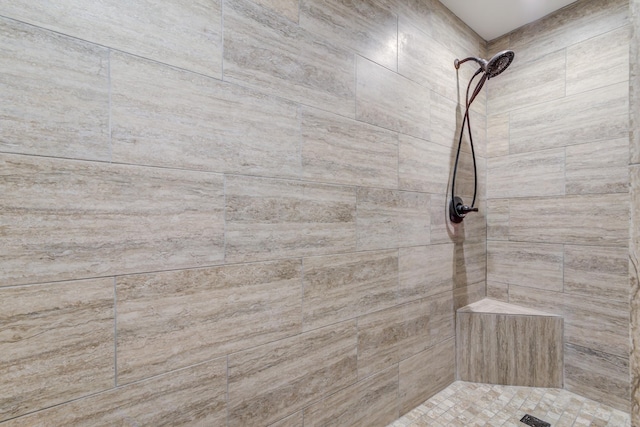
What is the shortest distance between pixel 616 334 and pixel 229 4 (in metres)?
2.26

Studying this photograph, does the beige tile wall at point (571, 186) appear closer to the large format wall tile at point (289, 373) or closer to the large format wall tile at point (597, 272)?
the large format wall tile at point (597, 272)

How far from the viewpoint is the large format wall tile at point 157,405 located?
738 mm

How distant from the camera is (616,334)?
5.13 ft

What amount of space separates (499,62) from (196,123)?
1498 mm

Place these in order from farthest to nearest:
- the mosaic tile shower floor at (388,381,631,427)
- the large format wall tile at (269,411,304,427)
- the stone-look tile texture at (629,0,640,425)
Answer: the mosaic tile shower floor at (388,381,631,427) < the large format wall tile at (269,411,304,427) < the stone-look tile texture at (629,0,640,425)

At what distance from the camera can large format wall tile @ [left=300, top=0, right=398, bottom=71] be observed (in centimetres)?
118

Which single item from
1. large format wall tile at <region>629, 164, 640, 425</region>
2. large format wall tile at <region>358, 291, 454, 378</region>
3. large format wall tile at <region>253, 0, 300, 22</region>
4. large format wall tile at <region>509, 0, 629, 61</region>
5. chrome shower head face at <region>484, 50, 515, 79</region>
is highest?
large format wall tile at <region>509, 0, 629, 61</region>

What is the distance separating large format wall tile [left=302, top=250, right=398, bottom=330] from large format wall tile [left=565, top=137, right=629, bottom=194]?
3.73 ft

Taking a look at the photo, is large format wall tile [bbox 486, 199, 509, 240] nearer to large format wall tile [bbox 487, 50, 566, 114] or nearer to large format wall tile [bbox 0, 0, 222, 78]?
large format wall tile [bbox 487, 50, 566, 114]

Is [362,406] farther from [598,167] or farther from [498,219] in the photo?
[598,167]

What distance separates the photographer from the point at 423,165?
162 centimetres

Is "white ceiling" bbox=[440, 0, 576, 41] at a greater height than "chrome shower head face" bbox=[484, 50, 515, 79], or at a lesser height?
greater

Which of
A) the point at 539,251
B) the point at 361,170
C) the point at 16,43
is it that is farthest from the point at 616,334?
the point at 16,43

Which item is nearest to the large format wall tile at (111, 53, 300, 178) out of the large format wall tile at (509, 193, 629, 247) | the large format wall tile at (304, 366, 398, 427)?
the large format wall tile at (304, 366, 398, 427)
